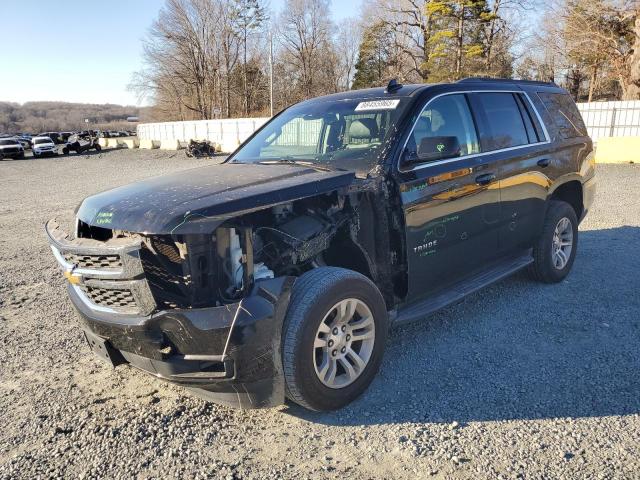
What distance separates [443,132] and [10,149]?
43237 mm

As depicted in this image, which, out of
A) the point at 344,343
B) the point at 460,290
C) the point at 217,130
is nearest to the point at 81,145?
the point at 217,130

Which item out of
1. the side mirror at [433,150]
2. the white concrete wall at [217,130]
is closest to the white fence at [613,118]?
the white concrete wall at [217,130]

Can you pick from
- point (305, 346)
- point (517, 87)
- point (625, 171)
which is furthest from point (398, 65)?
point (305, 346)

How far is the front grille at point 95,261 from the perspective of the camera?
2.77m

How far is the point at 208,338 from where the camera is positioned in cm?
261

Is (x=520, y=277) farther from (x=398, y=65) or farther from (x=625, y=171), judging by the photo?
(x=398, y=65)

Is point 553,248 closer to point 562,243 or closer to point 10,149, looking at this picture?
point 562,243

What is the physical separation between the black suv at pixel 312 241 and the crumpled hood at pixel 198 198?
0.01 meters

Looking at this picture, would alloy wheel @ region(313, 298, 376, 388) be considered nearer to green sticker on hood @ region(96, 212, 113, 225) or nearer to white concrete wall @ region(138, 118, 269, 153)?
green sticker on hood @ region(96, 212, 113, 225)

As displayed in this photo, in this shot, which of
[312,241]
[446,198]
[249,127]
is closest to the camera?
[312,241]

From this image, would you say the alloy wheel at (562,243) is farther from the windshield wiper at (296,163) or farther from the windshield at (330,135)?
the windshield wiper at (296,163)

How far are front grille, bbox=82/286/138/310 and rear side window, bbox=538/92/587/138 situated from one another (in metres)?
4.45

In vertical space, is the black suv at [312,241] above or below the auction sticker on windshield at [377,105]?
below

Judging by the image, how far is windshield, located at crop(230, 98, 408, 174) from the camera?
145 inches
